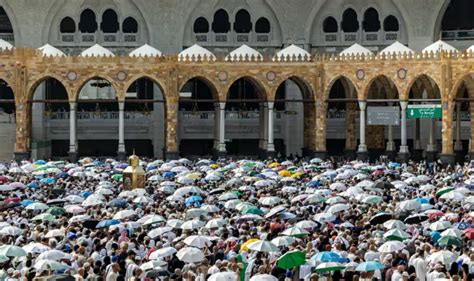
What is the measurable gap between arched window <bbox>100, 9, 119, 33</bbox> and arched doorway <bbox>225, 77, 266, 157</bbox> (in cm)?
987

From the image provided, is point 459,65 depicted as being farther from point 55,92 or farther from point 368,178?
point 55,92

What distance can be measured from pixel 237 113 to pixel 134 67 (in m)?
9.76

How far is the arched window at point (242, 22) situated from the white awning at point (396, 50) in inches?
483

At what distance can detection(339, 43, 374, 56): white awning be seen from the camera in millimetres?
65625

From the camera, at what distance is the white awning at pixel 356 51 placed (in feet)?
215

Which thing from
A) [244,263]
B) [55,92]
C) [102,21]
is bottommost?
[244,263]

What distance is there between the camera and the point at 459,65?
61.9m

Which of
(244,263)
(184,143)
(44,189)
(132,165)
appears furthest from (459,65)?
(244,263)

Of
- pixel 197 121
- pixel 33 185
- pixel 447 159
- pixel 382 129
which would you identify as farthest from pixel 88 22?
pixel 33 185

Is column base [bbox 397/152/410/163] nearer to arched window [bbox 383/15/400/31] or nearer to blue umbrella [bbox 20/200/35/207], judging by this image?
arched window [bbox 383/15/400/31]

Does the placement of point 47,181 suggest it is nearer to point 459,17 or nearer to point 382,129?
point 382,129

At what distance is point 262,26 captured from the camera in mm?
74000

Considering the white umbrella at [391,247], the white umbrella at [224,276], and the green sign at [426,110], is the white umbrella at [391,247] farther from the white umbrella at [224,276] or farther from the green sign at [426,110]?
the green sign at [426,110]

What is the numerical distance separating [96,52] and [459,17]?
27340mm
